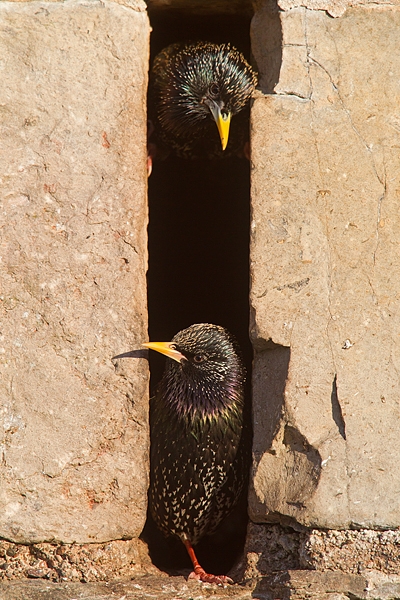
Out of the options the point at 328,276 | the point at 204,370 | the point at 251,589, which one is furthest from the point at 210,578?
the point at 328,276

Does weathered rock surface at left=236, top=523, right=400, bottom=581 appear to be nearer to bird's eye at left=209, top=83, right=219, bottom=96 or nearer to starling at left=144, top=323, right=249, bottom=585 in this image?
starling at left=144, top=323, right=249, bottom=585

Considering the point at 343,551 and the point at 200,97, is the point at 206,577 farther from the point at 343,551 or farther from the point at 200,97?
the point at 200,97

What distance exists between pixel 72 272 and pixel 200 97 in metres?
1.39

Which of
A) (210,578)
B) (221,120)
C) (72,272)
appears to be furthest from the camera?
(221,120)

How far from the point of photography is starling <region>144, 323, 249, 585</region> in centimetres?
411

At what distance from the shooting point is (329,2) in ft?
12.9

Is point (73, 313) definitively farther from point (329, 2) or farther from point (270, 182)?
point (329, 2)

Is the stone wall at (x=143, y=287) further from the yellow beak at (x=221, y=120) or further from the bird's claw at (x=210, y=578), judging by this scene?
the yellow beak at (x=221, y=120)

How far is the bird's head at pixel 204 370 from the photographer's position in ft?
13.7

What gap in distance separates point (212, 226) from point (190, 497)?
6.34 ft

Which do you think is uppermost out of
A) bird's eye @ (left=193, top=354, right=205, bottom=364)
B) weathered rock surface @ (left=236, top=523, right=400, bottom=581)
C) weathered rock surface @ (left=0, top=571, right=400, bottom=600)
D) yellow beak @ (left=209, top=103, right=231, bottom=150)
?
yellow beak @ (left=209, top=103, right=231, bottom=150)

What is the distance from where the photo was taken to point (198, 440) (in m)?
4.14

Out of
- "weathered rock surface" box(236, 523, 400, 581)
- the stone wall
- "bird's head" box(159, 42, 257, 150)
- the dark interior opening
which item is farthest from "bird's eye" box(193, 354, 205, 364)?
"bird's head" box(159, 42, 257, 150)

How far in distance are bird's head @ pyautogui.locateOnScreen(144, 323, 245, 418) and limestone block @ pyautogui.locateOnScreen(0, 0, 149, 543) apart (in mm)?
392
